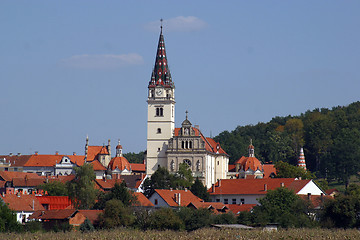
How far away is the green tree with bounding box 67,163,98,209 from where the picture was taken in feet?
288

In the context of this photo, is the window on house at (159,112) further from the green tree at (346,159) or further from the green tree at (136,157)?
the green tree at (136,157)

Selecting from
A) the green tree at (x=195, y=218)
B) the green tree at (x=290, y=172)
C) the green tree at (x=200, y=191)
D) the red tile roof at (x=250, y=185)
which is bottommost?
the green tree at (x=195, y=218)

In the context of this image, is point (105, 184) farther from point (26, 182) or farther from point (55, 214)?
point (55, 214)

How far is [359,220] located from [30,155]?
87.6m

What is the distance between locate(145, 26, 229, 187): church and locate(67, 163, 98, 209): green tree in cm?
1768

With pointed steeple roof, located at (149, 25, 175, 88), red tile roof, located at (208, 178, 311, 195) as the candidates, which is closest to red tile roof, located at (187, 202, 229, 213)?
red tile roof, located at (208, 178, 311, 195)

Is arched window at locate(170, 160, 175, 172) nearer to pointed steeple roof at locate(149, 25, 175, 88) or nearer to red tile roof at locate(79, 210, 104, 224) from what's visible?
pointed steeple roof at locate(149, 25, 175, 88)

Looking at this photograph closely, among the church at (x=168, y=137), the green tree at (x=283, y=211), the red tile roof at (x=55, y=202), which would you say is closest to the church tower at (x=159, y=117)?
the church at (x=168, y=137)

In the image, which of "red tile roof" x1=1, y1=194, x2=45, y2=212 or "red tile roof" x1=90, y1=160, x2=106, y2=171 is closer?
"red tile roof" x1=1, y1=194, x2=45, y2=212

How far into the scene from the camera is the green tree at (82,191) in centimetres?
8769

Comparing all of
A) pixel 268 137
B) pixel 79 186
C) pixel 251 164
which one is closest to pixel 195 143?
pixel 251 164

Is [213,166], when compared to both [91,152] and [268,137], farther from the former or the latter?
[268,137]

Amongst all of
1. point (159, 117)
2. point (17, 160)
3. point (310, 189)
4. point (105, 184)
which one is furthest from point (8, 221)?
point (17, 160)

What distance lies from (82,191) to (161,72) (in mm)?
27368
